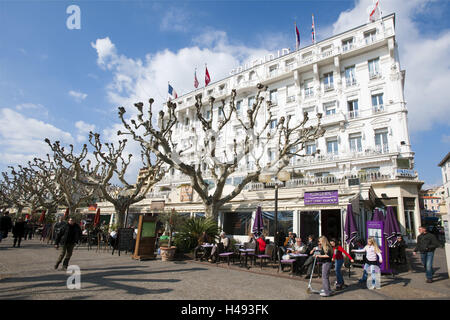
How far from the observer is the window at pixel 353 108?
2522cm

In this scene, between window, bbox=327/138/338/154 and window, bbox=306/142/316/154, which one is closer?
window, bbox=327/138/338/154

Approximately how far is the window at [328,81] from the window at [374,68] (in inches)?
152

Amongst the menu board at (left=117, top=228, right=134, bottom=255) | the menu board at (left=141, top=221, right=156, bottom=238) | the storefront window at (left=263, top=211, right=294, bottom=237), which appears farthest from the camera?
the storefront window at (left=263, top=211, right=294, bottom=237)

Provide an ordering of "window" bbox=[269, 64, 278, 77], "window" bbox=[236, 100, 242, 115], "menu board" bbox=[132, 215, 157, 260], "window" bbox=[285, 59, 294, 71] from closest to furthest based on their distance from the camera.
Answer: "menu board" bbox=[132, 215, 157, 260]
"window" bbox=[285, 59, 294, 71]
"window" bbox=[269, 64, 278, 77]
"window" bbox=[236, 100, 242, 115]

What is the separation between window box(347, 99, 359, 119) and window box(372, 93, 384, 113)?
5.13 ft

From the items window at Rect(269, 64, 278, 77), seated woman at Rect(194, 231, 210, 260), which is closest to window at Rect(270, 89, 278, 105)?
window at Rect(269, 64, 278, 77)

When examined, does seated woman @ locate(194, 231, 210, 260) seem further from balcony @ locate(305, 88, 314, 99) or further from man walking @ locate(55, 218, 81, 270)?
balcony @ locate(305, 88, 314, 99)

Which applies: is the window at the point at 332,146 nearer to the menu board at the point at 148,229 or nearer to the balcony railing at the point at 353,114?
the balcony railing at the point at 353,114

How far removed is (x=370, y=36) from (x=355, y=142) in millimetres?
11401

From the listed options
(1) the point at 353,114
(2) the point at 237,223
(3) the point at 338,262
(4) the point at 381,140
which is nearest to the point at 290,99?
(1) the point at 353,114

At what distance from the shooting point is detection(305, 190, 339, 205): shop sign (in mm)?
12641

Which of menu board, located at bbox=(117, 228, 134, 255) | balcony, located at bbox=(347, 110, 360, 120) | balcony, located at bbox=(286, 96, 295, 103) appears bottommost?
menu board, located at bbox=(117, 228, 134, 255)

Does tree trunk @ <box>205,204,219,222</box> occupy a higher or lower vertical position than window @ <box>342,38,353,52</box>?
lower
